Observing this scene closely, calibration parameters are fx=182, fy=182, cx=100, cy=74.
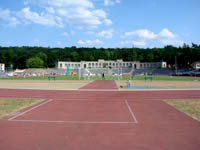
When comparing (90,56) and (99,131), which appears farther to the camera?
(90,56)

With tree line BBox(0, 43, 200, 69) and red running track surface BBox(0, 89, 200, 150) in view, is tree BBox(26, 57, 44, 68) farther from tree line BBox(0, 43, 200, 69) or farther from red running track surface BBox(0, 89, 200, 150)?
red running track surface BBox(0, 89, 200, 150)

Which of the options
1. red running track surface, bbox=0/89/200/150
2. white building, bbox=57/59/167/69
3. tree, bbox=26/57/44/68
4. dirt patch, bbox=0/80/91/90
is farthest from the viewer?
white building, bbox=57/59/167/69

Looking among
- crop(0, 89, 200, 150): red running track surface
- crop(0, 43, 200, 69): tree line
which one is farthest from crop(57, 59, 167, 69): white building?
crop(0, 89, 200, 150): red running track surface

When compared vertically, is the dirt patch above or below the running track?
above

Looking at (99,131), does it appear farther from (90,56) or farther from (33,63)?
(90,56)

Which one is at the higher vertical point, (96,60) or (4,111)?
(96,60)

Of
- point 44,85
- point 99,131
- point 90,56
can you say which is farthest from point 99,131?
point 90,56

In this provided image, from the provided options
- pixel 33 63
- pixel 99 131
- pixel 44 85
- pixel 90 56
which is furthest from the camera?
pixel 90 56

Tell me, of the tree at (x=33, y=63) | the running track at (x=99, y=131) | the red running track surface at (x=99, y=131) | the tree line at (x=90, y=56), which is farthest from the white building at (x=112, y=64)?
the red running track surface at (x=99, y=131)

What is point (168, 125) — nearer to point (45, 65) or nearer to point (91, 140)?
point (91, 140)

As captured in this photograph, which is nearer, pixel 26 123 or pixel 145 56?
pixel 26 123

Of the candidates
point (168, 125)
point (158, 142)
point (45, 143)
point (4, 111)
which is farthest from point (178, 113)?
point (4, 111)

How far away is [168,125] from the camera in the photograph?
783cm

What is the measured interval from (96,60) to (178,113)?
12799cm
